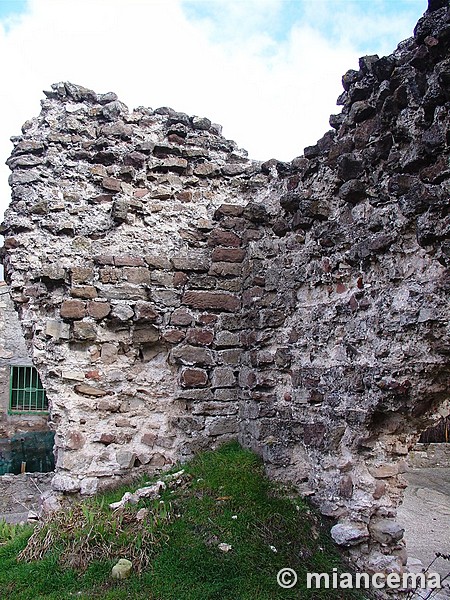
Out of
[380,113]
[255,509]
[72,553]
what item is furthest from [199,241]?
[72,553]

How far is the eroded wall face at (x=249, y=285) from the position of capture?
2949mm

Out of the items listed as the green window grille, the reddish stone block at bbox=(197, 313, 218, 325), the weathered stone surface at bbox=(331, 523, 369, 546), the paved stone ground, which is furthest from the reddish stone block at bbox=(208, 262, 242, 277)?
the green window grille

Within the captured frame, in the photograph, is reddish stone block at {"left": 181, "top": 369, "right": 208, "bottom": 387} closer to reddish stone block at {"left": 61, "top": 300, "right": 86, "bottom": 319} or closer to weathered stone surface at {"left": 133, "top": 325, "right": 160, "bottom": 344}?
weathered stone surface at {"left": 133, "top": 325, "right": 160, "bottom": 344}

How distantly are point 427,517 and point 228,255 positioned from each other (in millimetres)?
4705

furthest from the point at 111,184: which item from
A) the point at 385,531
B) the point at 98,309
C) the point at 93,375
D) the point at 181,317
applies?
the point at 385,531

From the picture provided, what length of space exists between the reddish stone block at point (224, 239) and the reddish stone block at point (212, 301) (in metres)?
0.44

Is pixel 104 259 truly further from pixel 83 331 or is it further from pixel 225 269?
pixel 225 269

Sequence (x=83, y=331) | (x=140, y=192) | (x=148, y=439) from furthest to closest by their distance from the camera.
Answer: (x=140, y=192) → (x=148, y=439) → (x=83, y=331)

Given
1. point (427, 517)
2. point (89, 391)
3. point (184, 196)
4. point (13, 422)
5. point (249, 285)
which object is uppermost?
point (184, 196)

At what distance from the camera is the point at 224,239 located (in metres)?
4.48

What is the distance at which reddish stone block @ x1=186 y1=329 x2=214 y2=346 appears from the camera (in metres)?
4.25

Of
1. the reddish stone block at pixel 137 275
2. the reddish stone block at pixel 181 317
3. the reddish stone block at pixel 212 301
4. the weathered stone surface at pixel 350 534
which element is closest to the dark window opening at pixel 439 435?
the reddish stone block at pixel 212 301

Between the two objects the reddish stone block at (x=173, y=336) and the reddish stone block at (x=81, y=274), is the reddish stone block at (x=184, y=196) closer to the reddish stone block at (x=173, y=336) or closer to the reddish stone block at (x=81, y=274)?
the reddish stone block at (x=81, y=274)

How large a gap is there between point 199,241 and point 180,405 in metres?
1.38
